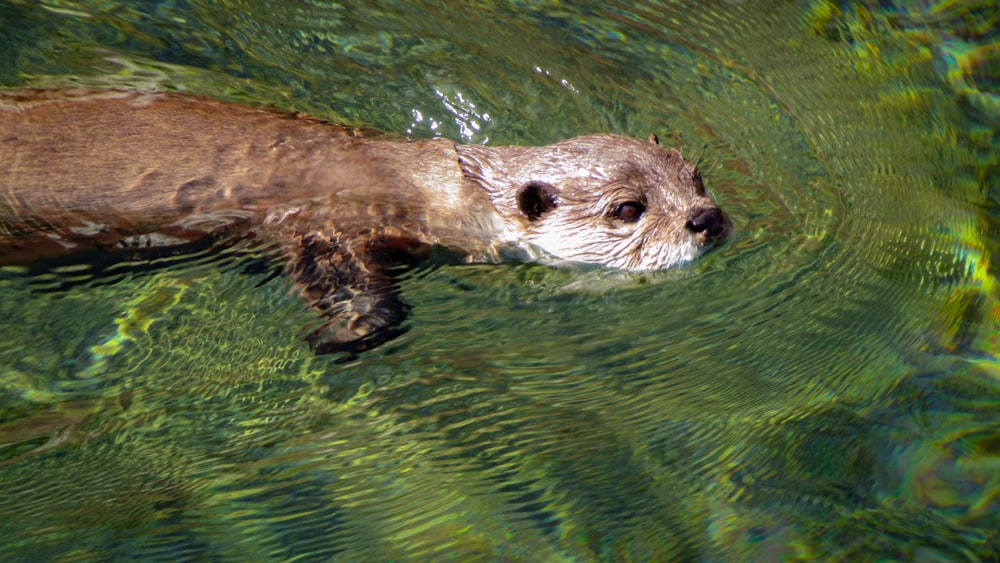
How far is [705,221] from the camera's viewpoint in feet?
11.5

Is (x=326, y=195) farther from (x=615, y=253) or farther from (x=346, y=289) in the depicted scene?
(x=615, y=253)

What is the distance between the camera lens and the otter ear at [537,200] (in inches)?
149

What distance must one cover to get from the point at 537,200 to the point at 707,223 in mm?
703

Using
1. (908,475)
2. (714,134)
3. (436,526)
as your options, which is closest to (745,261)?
(714,134)

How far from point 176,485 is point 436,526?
0.81 m

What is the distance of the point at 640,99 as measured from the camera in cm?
446

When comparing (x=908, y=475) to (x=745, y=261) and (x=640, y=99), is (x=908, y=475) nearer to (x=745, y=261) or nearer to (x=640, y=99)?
(x=745, y=261)

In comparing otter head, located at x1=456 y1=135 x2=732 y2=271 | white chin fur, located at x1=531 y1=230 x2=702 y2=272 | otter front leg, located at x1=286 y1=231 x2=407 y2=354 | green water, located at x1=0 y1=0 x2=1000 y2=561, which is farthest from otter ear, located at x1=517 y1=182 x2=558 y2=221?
otter front leg, located at x1=286 y1=231 x2=407 y2=354

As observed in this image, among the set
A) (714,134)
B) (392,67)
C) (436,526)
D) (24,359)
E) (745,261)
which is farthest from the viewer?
(392,67)

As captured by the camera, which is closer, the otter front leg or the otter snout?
the otter front leg

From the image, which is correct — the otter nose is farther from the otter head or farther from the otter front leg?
the otter front leg

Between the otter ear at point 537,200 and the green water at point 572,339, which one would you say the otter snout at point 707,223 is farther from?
the otter ear at point 537,200

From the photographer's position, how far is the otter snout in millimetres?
3500

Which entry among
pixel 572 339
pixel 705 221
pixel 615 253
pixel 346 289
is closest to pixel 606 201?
pixel 615 253
